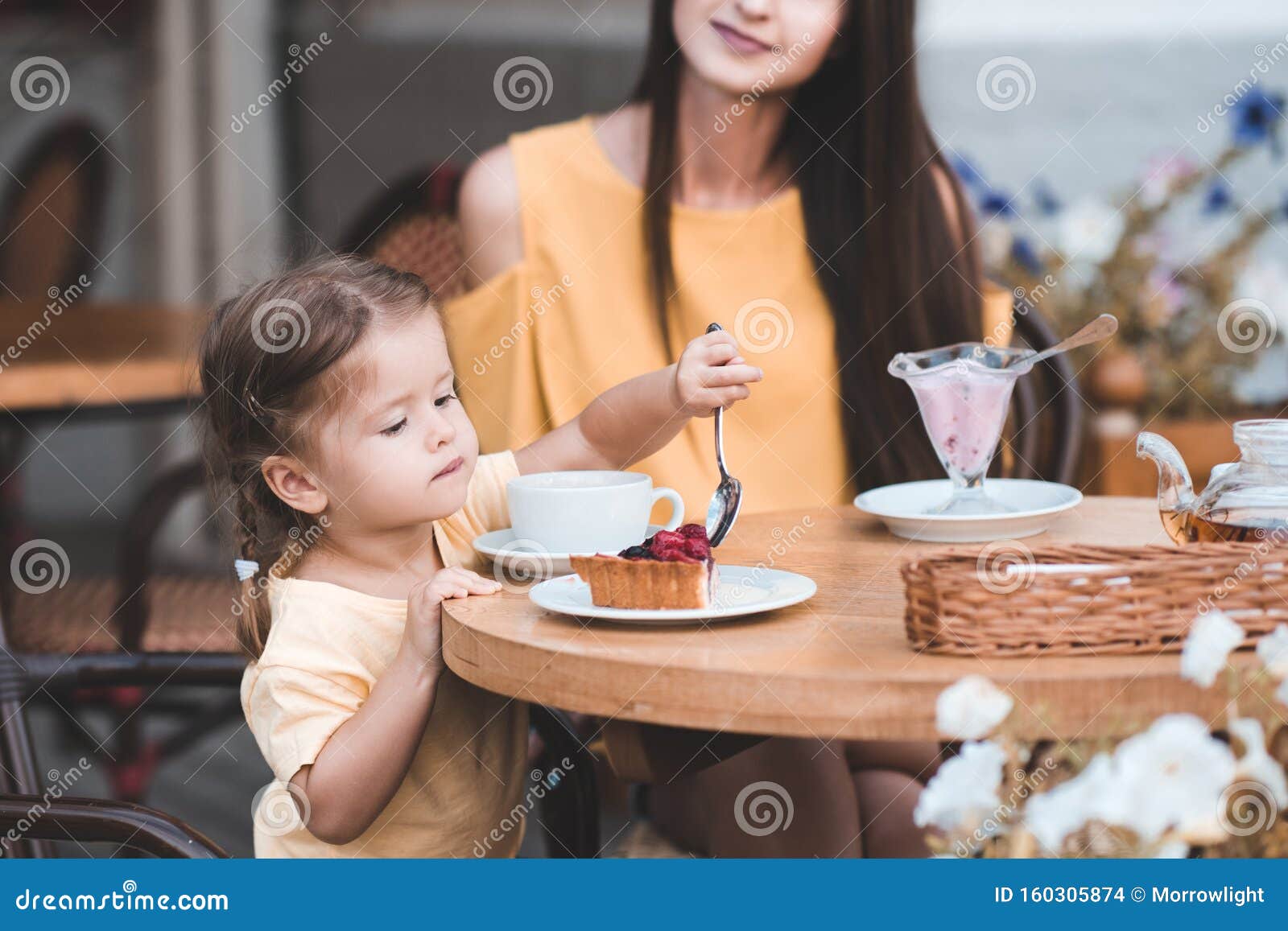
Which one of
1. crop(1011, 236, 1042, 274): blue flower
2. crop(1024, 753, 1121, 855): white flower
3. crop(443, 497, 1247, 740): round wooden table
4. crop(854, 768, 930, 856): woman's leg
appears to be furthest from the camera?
crop(1011, 236, 1042, 274): blue flower

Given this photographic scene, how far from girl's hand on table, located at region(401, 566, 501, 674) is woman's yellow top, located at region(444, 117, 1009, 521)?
78cm

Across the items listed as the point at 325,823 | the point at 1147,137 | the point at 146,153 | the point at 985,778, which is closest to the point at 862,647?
the point at 985,778

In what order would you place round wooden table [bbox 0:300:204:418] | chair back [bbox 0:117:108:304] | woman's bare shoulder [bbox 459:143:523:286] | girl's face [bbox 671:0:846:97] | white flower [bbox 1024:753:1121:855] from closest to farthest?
white flower [bbox 1024:753:1121:855], girl's face [bbox 671:0:846:97], woman's bare shoulder [bbox 459:143:523:286], round wooden table [bbox 0:300:204:418], chair back [bbox 0:117:108:304]

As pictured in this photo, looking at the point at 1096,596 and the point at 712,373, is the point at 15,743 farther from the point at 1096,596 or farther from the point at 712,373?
the point at 1096,596

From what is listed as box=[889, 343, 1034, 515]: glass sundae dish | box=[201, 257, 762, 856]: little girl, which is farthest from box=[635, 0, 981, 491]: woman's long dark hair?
box=[201, 257, 762, 856]: little girl

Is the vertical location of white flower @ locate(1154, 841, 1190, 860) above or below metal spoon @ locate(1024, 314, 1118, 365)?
below

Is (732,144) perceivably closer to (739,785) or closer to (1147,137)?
(739,785)

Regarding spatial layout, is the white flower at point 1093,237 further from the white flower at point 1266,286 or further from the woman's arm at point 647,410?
the woman's arm at point 647,410

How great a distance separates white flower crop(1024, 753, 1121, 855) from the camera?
2.24ft

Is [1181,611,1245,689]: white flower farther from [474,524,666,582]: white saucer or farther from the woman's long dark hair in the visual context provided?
the woman's long dark hair

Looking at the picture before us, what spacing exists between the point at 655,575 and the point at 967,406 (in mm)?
442

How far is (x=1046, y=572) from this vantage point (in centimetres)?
92

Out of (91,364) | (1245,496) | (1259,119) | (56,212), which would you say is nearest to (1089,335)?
(1245,496)

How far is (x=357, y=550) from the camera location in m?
1.31
